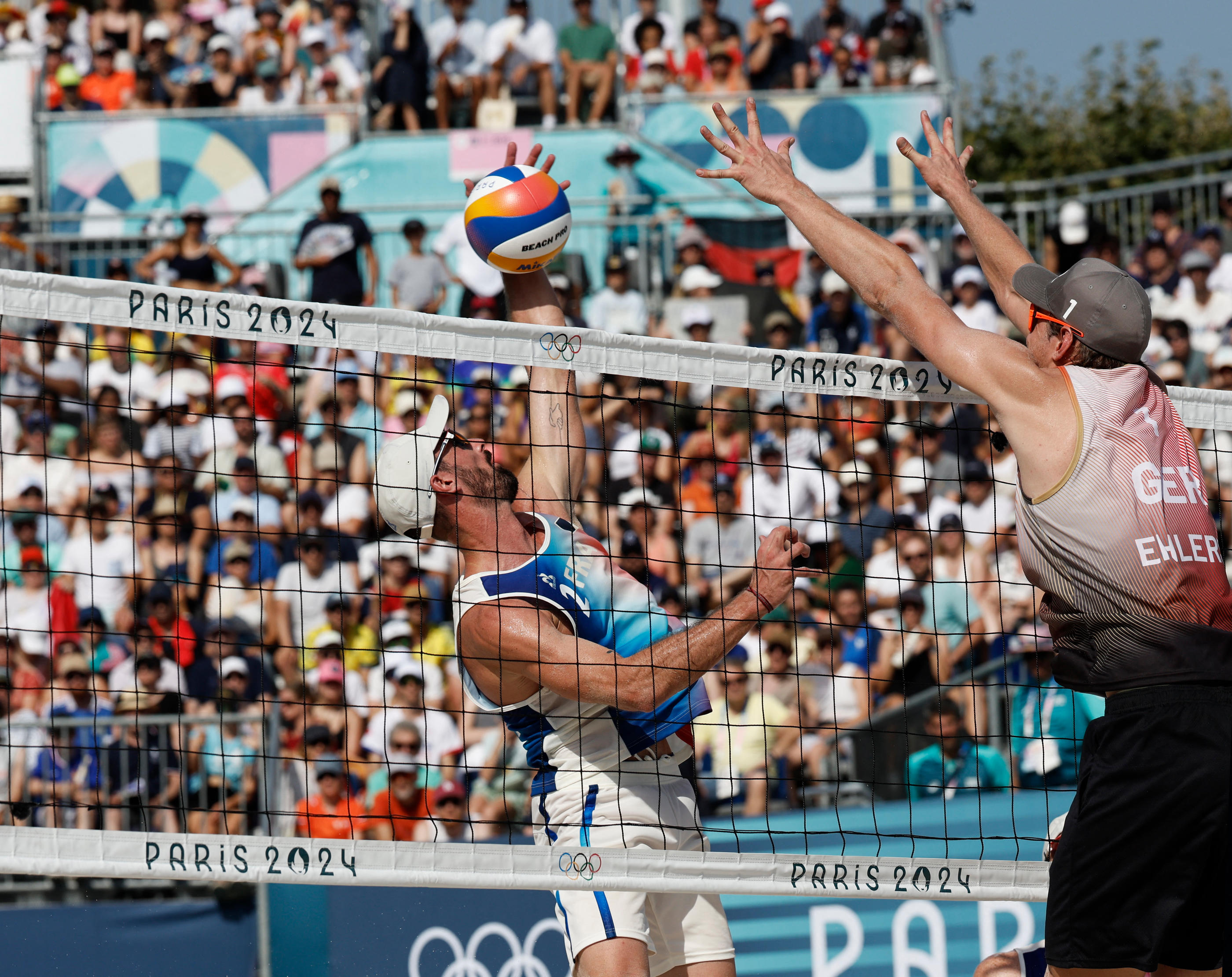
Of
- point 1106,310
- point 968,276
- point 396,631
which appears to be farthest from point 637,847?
point 968,276

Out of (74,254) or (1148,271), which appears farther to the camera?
(74,254)

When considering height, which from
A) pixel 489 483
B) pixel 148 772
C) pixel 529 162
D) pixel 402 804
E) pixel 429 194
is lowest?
pixel 402 804

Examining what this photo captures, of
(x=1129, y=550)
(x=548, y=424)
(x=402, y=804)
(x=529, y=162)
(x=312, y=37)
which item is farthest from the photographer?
(x=312, y=37)

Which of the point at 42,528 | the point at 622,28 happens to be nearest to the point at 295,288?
the point at 42,528

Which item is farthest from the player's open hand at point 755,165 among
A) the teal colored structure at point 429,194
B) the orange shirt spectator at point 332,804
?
the teal colored structure at point 429,194

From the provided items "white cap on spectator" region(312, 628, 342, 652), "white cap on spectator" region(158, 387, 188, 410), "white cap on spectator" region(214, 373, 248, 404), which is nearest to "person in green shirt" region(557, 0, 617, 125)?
"white cap on spectator" region(214, 373, 248, 404)

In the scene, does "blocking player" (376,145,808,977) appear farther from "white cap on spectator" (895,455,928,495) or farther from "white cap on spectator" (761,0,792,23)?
"white cap on spectator" (761,0,792,23)

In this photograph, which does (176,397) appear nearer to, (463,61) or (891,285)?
(463,61)

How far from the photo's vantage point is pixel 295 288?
14039 millimetres

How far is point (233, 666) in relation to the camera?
935 cm

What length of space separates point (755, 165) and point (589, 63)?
38.6ft

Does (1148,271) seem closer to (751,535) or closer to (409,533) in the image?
(751,535)

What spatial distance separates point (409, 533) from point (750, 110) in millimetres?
1632

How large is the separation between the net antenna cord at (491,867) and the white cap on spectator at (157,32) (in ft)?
44.2
